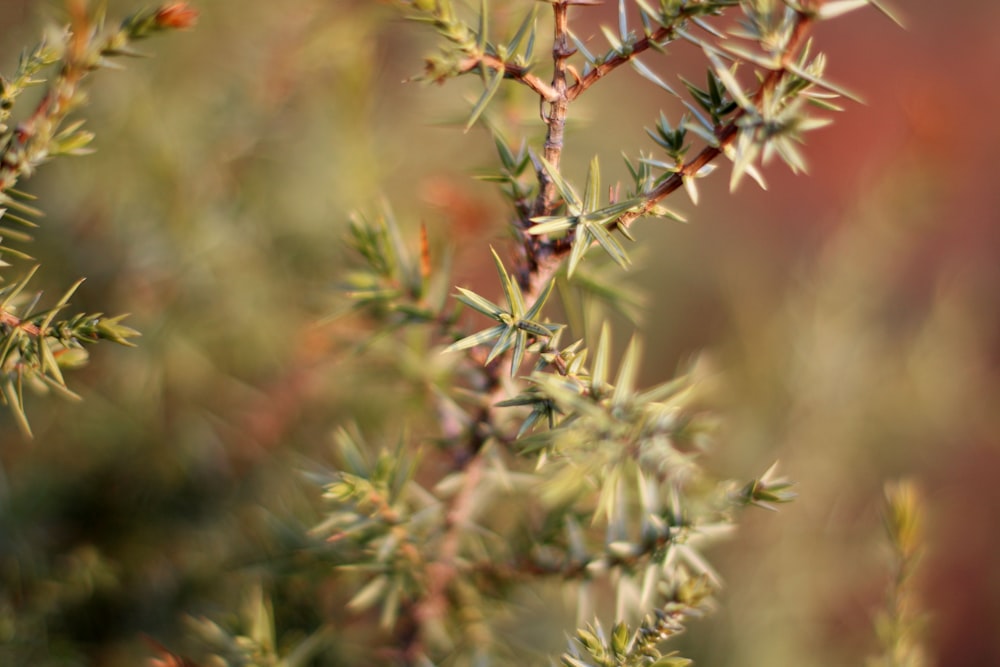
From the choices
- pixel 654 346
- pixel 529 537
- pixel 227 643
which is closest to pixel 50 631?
pixel 227 643

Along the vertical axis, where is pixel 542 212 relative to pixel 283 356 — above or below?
above

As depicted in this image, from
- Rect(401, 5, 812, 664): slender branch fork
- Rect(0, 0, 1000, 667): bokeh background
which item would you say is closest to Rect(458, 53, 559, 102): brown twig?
Rect(401, 5, 812, 664): slender branch fork

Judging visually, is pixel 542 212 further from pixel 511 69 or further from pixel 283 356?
pixel 283 356

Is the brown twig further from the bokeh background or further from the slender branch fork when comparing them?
the bokeh background

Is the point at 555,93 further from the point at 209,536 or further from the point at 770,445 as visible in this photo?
the point at 770,445

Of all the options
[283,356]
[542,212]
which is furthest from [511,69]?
[283,356]

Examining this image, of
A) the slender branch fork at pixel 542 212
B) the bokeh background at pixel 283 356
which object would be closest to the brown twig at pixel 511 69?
the slender branch fork at pixel 542 212

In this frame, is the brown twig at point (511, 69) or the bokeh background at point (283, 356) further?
the bokeh background at point (283, 356)

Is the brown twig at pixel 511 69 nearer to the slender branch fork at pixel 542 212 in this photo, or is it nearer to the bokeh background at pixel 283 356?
the slender branch fork at pixel 542 212

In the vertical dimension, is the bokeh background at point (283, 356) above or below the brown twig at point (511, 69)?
below
